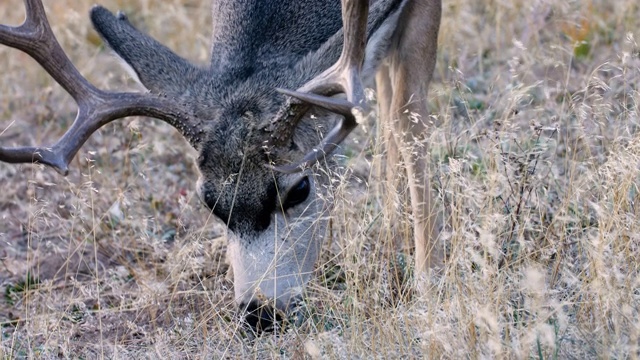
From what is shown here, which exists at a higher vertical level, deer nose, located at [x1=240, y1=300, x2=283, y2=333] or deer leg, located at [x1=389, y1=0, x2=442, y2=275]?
deer leg, located at [x1=389, y1=0, x2=442, y2=275]

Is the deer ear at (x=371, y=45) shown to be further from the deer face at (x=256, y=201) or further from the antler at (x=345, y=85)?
the antler at (x=345, y=85)

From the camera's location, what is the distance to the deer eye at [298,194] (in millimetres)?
5852

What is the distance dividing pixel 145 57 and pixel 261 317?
1.70 m

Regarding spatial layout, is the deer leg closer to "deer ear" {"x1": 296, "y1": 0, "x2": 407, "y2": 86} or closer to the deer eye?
"deer ear" {"x1": 296, "y1": 0, "x2": 407, "y2": 86}

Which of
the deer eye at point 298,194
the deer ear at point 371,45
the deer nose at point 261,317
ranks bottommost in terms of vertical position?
the deer nose at point 261,317

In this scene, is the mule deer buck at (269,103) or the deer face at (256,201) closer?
the mule deer buck at (269,103)

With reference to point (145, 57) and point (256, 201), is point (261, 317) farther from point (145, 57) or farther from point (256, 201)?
point (145, 57)

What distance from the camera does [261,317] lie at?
217 inches

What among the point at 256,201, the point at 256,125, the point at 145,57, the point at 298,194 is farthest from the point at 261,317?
the point at 145,57

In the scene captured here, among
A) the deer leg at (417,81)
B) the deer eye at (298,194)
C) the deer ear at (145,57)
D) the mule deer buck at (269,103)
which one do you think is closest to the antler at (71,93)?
the mule deer buck at (269,103)

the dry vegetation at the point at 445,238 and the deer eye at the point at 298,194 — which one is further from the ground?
the deer eye at the point at 298,194

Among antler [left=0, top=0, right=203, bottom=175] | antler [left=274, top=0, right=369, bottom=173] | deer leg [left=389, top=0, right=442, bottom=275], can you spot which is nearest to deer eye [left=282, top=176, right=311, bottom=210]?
antler [left=274, top=0, right=369, bottom=173]

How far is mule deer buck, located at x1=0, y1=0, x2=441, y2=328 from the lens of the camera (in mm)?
5328

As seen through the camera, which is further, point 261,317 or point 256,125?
point 256,125
